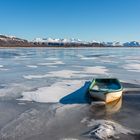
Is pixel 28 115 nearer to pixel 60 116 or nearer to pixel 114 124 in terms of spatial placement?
pixel 60 116

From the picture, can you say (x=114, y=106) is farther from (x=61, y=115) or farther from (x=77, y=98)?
(x=61, y=115)

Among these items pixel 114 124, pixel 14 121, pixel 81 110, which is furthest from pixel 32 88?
pixel 114 124

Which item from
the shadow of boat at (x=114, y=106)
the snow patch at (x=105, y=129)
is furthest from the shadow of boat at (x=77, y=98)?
the snow patch at (x=105, y=129)

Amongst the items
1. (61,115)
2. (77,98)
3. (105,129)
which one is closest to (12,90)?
(77,98)

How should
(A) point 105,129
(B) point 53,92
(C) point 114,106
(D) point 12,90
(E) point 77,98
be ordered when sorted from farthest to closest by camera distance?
(D) point 12,90
(B) point 53,92
(E) point 77,98
(C) point 114,106
(A) point 105,129

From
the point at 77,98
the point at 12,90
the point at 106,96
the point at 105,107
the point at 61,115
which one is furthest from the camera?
the point at 12,90

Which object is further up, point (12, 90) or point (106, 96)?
point (106, 96)

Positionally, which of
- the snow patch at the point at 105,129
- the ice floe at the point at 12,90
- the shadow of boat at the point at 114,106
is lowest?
the ice floe at the point at 12,90

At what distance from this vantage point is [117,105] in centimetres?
1237

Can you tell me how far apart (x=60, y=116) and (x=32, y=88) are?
560 centimetres

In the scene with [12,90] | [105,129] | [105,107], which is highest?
[105,129]

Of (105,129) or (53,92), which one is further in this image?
(53,92)

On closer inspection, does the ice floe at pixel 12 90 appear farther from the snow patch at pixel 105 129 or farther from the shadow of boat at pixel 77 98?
the snow patch at pixel 105 129

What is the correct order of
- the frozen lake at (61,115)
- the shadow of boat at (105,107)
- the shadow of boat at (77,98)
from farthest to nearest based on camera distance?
the shadow of boat at (77,98) → the shadow of boat at (105,107) → the frozen lake at (61,115)
